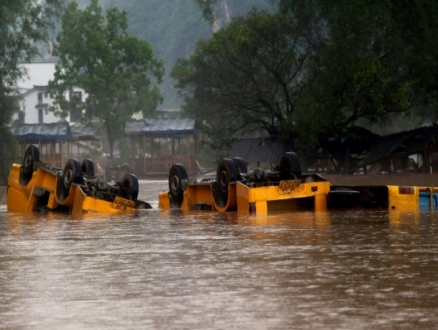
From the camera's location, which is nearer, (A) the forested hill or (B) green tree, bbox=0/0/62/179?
(B) green tree, bbox=0/0/62/179

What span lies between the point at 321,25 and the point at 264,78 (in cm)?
583

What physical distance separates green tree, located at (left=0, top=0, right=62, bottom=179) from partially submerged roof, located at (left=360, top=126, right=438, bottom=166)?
62.7 ft

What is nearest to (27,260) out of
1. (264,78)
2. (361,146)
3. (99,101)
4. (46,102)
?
(361,146)

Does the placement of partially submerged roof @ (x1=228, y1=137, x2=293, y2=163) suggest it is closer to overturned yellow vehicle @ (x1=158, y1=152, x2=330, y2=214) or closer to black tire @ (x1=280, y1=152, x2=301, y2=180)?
overturned yellow vehicle @ (x1=158, y1=152, x2=330, y2=214)

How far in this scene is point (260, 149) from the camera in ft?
164

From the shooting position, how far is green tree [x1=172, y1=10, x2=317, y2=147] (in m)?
51.0

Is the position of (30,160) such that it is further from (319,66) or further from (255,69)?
(255,69)

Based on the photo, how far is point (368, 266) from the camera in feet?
35.1

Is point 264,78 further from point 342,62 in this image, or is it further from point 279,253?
→ point 279,253

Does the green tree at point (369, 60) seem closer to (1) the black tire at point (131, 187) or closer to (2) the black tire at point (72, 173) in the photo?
(1) the black tire at point (131, 187)

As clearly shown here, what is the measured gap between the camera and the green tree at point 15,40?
180 feet

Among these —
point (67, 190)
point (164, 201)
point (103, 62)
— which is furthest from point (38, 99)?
point (67, 190)

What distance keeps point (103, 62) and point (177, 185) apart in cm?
5957

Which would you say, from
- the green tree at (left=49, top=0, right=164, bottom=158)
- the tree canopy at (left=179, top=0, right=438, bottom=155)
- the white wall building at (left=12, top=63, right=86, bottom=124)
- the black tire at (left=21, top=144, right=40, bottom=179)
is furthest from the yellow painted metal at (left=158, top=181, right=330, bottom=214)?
the white wall building at (left=12, top=63, right=86, bottom=124)
